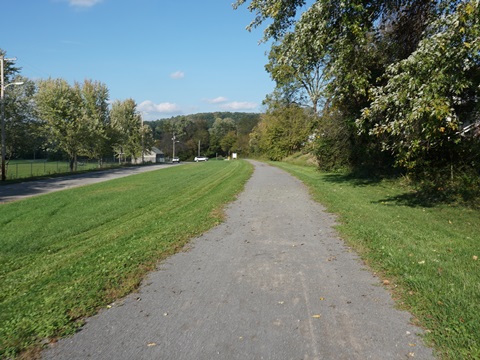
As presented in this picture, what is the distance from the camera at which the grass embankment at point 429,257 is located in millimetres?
3730

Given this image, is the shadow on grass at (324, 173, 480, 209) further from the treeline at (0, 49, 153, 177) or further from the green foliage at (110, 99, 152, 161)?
the green foliage at (110, 99, 152, 161)

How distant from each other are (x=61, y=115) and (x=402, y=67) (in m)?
37.3

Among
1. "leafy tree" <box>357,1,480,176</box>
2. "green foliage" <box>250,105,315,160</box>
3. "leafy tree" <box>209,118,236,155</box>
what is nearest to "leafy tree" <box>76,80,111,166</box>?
"green foliage" <box>250,105,315,160</box>

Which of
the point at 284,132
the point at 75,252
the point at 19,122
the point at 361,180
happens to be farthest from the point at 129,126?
the point at 75,252

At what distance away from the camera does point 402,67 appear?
862 centimetres

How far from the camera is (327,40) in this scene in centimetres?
1192

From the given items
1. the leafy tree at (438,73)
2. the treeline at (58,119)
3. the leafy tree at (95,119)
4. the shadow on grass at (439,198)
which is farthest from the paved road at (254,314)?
the leafy tree at (95,119)

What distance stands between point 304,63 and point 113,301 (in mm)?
10304

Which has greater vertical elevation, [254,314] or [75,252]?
[254,314]

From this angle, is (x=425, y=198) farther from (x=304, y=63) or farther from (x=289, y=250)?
(x=289, y=250)

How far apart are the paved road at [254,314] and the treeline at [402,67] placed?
13.4 feet

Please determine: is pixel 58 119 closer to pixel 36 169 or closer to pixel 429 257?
pixel 36 169

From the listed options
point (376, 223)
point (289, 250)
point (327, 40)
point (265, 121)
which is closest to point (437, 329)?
point (289, 250)

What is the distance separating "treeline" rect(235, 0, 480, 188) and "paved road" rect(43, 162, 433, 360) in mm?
4083
